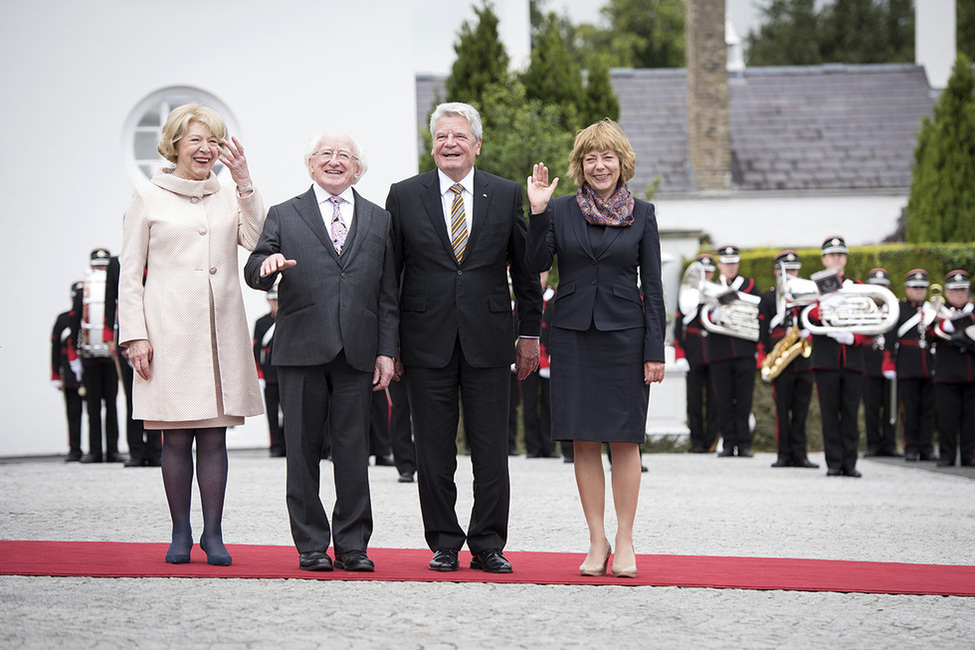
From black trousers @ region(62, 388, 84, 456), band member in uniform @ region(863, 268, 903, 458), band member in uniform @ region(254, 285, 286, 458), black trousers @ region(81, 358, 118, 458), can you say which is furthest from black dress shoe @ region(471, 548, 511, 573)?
band member in uniform @ region(863, 268, 903, 458)

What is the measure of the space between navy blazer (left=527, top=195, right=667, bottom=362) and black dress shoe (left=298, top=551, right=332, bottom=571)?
4.81 ft

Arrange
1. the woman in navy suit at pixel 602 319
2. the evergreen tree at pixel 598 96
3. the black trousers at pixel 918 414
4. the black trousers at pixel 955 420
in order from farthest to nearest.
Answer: the evergreen tree at pixel 598 96 < the black trousers at pixel 918 414 < the black trousers at pixel 955 420 < the woman in navy suit at pixel 602 319

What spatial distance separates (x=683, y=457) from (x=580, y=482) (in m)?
9.03

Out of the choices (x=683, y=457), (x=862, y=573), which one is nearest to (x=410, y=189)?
(x=862, y=573)

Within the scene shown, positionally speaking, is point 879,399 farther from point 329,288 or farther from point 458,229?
point 329,288

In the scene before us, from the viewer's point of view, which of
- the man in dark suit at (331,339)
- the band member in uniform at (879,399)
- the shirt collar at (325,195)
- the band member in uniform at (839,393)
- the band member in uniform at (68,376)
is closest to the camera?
the man in dark suit at (331,339)

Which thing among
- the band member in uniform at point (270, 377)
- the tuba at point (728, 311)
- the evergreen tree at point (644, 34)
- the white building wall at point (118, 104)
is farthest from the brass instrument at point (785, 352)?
the evergreen tree at point (644, 34)

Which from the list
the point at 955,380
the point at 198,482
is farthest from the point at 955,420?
the point at 198,482

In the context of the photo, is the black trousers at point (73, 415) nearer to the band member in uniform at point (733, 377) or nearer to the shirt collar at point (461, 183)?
the band member in uniform at point (733, 377)

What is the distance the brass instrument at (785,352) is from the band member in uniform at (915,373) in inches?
78.8

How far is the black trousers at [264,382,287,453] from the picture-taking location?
14.0 m

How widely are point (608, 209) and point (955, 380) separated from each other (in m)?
8.93

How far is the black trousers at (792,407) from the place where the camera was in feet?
43.2

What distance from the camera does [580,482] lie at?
5984 millimetres
